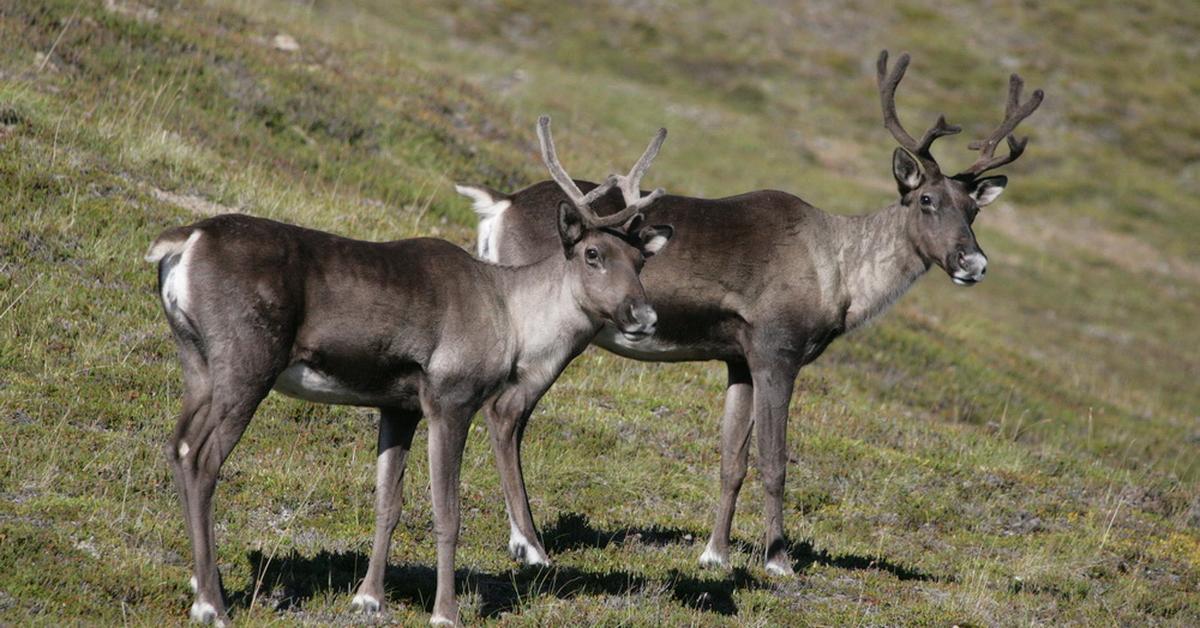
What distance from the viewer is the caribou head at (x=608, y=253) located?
9250 millimetres

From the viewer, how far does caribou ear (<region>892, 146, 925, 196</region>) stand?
12.0 m

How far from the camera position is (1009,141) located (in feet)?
40.6

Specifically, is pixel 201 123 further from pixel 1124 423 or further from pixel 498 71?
pixel 498 71

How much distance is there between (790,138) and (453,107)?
67.6ft

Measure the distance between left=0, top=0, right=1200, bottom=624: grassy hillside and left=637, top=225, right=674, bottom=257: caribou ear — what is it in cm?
236

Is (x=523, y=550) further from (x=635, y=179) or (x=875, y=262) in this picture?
(x=875, y=262)

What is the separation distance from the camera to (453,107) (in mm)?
25531

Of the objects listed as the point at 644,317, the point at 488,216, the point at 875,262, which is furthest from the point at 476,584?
the point at 875,262

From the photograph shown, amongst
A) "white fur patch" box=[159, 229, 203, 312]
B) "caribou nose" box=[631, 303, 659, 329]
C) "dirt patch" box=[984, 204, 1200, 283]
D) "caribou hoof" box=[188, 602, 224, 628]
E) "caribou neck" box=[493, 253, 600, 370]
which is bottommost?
"dirt patch" box=[984, 204, 1200, 283]

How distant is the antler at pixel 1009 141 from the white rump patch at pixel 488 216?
12.9ft

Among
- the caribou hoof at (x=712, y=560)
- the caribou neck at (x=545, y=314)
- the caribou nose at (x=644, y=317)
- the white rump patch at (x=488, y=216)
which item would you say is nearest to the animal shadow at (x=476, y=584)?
the caribou hoof at (x=712, y=560)

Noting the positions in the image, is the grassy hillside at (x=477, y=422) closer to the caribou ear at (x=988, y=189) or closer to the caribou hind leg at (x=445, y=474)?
the caribou hind leg at (x=445, y=474)

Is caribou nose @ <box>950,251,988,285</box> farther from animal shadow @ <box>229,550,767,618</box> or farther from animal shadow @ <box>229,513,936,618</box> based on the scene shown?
animal shadow @ <box>229,550,767,618</box>

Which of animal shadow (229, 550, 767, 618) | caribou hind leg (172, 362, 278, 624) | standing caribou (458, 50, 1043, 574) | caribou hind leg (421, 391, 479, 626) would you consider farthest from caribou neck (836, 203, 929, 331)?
caribou hind leg (172, 362, 278, 624)
